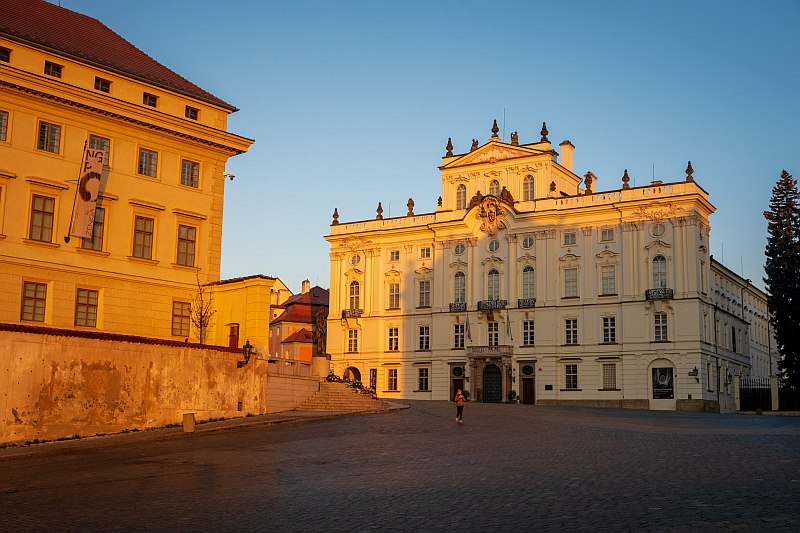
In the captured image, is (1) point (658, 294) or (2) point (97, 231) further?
(1) point (658, 294)

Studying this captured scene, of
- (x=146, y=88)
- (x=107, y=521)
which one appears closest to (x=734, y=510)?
(x=107, y=521)

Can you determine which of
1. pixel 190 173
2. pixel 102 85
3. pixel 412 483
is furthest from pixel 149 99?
pixel 412 483

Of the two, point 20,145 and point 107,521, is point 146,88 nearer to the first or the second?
point 20,145

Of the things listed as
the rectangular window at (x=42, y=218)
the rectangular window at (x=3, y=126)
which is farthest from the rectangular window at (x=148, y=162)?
the rectangular window at (x=3, y=126)

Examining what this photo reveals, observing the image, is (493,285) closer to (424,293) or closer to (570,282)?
(570,282)

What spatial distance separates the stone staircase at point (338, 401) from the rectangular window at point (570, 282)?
96.3ft

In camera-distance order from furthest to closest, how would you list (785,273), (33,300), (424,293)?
A: (424,293) → (785,273) → (33,300)

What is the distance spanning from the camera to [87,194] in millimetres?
37031

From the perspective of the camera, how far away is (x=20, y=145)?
36.1 metres

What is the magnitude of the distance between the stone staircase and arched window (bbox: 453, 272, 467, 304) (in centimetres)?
3102

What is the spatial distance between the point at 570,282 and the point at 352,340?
2215 cm

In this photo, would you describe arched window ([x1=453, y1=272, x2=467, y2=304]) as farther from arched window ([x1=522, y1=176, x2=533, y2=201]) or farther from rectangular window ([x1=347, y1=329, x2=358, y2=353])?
rectangular window ([x1=347, y1=329, x2=358, y2=353])

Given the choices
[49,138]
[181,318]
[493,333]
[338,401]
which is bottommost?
[338,401]

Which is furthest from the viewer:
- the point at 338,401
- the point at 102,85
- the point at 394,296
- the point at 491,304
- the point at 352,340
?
the point at 352,340
